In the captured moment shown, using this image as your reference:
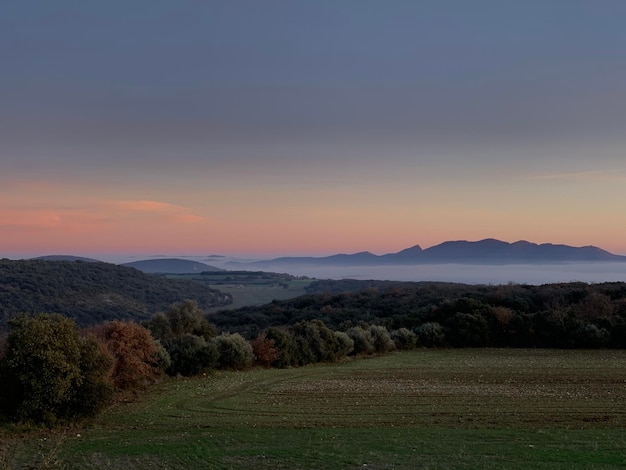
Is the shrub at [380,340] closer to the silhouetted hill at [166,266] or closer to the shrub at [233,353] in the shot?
the shrub at [233,353]

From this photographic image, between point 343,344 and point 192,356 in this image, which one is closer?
point 192,356

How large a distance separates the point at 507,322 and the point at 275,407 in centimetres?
3946

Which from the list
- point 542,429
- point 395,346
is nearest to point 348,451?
point 542,429

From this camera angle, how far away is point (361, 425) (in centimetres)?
2100

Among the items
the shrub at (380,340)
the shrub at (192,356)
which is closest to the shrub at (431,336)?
the shrub at (380,340)

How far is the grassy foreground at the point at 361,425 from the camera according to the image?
52.1ft

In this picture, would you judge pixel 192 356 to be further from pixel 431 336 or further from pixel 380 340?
pixel 431 336

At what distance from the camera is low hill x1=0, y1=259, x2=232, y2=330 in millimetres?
79250

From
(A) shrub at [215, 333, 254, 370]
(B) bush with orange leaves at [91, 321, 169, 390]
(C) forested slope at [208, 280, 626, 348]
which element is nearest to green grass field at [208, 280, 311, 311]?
(C) forested slope at [208, 280, 626, 348]

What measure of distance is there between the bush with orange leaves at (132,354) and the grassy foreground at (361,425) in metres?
1.30

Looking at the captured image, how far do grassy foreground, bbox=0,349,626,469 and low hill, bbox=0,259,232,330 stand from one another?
156 ft

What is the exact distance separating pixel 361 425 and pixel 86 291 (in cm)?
8412

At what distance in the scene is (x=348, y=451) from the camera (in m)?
16.7

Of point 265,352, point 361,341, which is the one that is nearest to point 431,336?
point 361,341
